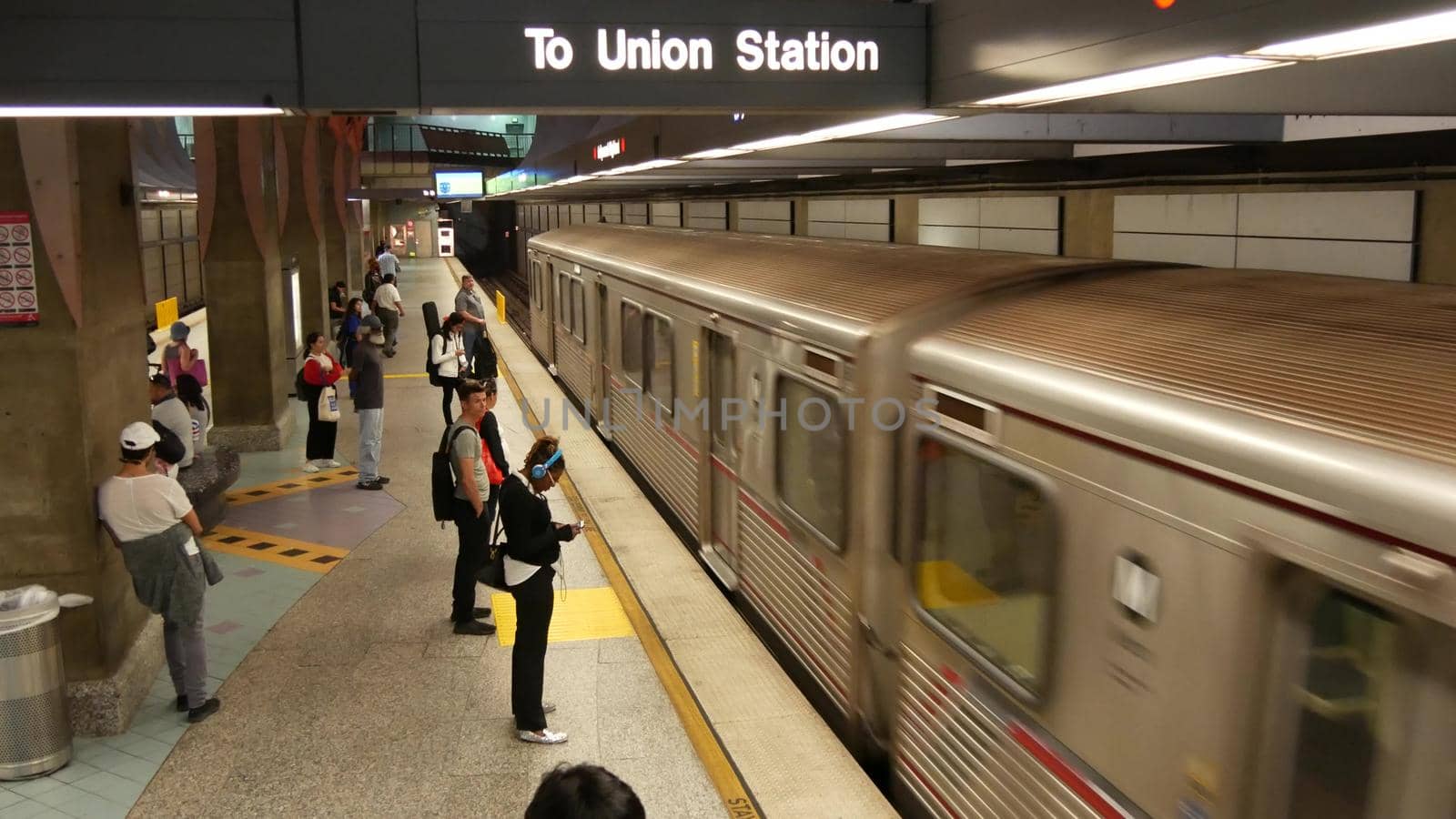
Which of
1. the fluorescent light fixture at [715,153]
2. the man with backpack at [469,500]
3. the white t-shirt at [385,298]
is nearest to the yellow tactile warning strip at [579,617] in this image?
the man with backpack at [469,500]

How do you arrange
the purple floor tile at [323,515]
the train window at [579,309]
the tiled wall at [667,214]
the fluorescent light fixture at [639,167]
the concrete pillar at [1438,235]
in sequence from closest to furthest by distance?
the concrete pillar at [1438,235] < the fluorescent light fixture at [639,167] < the purple floor tile at [323,515] < the train window at [579,309] < the tiled wall at [667,214]

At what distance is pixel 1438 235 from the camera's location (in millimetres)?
3830

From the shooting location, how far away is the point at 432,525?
959cm

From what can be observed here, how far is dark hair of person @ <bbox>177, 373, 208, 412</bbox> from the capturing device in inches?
375

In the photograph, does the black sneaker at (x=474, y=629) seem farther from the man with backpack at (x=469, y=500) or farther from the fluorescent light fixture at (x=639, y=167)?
the fluorescent light fixture at (x=639, y=167)

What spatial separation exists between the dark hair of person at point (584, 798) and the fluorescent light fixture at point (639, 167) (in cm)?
569

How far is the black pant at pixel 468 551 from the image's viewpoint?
23.1 ft

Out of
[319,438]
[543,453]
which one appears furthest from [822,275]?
[319,438]

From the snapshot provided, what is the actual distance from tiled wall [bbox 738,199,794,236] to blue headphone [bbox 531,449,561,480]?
17.7 feet

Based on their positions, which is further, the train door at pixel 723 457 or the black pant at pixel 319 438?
the black pant at pixel 319 438

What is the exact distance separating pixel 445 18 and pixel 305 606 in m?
4.88

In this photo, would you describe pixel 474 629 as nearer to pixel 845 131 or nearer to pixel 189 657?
pixel 189 657

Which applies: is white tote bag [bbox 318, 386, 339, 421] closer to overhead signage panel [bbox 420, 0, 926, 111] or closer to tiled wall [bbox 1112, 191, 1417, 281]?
overhead signage panel [bbox 420, 0, 926, 111]

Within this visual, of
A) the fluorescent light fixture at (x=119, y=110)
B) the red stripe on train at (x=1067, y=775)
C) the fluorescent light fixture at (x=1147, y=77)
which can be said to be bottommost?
the red stripe on train at (x=1067, y=775)
